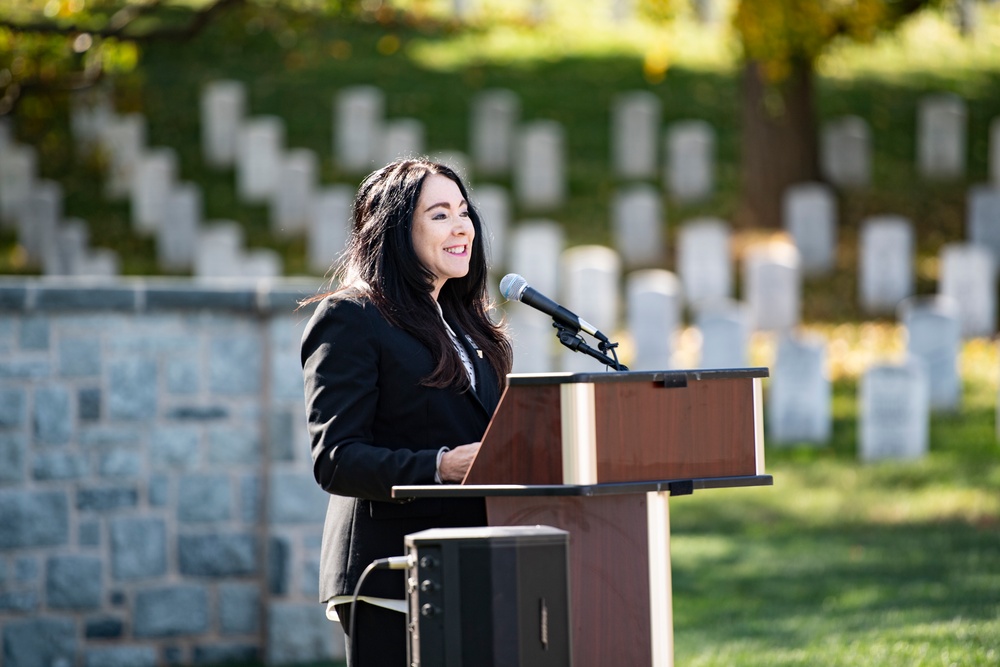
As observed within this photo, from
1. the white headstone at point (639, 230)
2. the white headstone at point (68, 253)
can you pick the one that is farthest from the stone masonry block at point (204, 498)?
the white headstone at point (639, 230)

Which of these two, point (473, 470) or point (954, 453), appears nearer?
point (473, 470)

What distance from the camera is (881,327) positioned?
551 inches

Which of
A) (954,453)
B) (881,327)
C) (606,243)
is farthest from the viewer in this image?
(606,243)

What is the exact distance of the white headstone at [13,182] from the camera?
18672mm

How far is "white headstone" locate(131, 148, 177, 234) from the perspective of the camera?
17.9 metres

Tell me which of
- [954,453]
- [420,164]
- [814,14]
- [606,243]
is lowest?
[954,453]

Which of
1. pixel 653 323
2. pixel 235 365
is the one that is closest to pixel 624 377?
pixel 235 365

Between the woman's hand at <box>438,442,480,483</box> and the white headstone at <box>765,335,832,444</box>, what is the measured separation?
7.92m

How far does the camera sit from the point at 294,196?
58.7 feet

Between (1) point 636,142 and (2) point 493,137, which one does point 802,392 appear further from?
(2) point 493,137

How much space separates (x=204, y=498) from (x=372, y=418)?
3.83 m

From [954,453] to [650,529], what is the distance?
7565 mm

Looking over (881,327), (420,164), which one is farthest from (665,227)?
(420,164)

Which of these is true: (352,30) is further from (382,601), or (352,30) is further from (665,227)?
(382,601)
